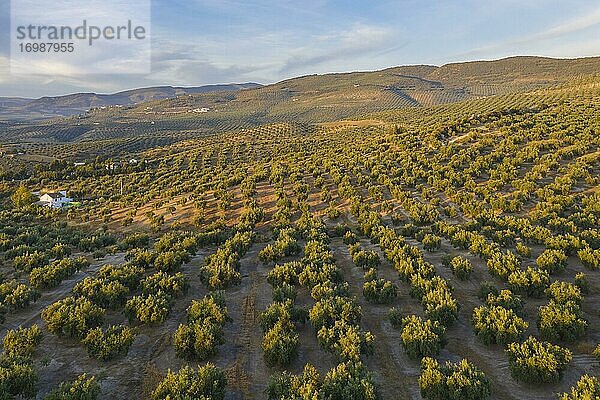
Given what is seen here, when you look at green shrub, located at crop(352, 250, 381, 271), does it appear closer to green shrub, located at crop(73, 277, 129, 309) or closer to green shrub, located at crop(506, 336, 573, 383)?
green shrub, located at crop(506, 336, 573, 383)

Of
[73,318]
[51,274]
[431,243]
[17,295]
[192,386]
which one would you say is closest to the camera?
[192,386]

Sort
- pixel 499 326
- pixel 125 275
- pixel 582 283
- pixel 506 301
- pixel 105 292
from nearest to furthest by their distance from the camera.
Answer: pixel 499 326, pixel 506 301, pixel 582 283, pixel 105 292, pixel 125 275

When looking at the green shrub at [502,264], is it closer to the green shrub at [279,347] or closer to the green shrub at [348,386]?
the green shrub at [348,386]

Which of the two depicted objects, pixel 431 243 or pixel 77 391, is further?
pixel 431 243

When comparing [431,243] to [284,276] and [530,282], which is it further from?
[284,276]

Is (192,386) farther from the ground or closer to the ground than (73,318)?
closer to the ground

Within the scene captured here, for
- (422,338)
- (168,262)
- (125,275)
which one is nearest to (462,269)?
(422,338)

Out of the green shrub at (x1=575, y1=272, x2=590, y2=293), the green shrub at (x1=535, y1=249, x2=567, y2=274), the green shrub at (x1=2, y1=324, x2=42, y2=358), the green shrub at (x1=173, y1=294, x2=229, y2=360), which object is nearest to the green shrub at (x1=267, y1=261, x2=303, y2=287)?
the green shrub at (x1=173, y1=294, x2=229, y2=360)

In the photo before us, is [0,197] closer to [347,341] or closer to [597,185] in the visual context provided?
[347,341]
